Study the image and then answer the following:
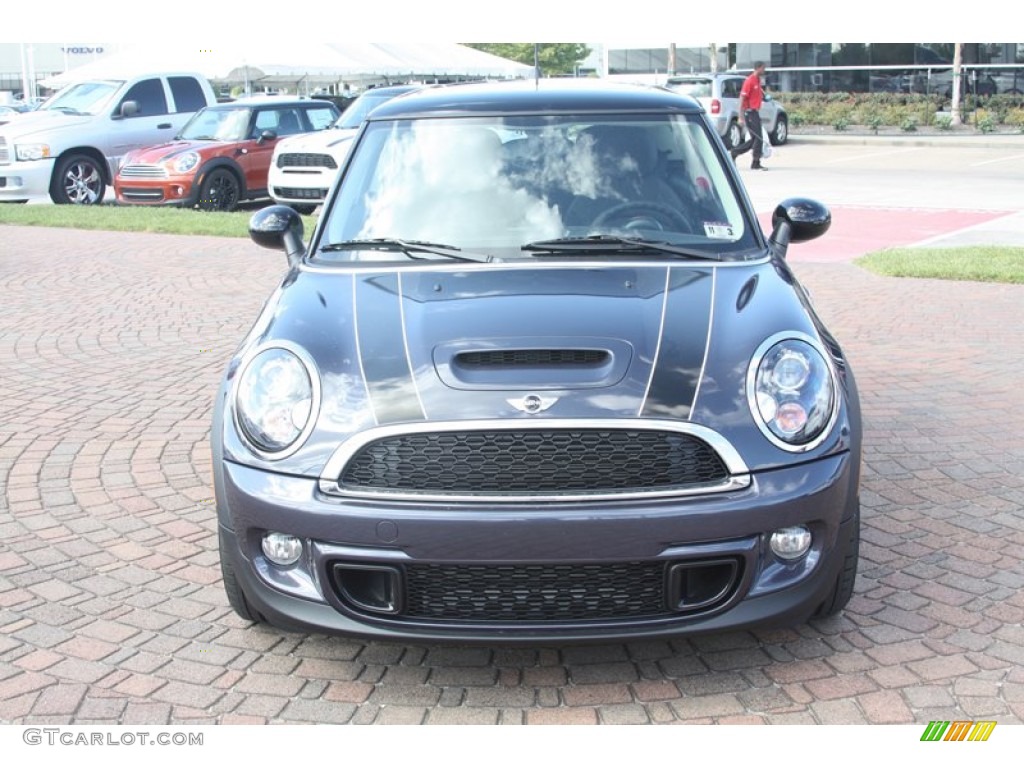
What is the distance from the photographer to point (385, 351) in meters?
3.45

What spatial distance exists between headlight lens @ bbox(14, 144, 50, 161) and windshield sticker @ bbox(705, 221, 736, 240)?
15.3 meters

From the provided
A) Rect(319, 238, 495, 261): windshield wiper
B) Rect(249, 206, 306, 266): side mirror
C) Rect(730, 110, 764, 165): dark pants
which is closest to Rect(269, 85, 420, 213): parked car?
Rect(730, 110, 764, 165): dark pants

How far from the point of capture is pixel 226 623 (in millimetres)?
3879

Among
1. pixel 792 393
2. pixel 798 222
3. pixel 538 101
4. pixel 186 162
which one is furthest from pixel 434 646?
→ pixel 186 162

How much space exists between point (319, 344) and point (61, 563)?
163 cm

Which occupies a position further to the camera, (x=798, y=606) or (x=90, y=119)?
(x=90, y=119)

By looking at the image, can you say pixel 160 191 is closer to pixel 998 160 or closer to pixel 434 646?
pixel 434 646

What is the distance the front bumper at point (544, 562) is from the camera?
3.12 meters

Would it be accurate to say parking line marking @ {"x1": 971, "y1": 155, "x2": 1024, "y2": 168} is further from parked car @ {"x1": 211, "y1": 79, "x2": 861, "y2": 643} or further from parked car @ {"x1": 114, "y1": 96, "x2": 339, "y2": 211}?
parked car @ {"x1": 211, "y1": 79, "x2": 861, "y2": 643}

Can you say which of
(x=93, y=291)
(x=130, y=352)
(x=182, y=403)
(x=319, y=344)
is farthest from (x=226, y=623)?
(x=93, y=291)

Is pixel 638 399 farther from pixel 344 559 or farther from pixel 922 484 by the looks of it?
pixel 922 484

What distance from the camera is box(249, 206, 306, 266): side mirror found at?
481 centimetres

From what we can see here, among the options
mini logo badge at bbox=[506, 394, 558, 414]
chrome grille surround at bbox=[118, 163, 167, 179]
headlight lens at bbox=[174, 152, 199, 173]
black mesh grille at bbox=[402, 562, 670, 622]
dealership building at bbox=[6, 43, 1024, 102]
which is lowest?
black mesh grille at bbox=[402, 562, 670, 622]

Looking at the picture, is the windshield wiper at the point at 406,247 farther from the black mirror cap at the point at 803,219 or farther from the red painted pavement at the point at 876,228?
the red painted pavement at the point at 876,228
